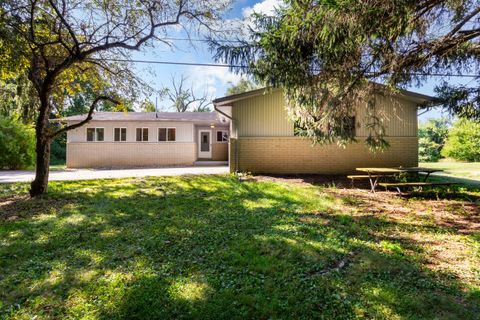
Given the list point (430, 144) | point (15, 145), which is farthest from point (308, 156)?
point (430, 144)

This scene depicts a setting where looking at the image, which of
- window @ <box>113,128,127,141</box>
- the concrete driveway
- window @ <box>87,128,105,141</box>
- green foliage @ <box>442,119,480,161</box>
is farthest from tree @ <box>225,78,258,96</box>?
the concrete driveway

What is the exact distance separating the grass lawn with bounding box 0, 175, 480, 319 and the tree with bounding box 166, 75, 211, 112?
30.1 m

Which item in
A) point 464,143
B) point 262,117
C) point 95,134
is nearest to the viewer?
point 262,117

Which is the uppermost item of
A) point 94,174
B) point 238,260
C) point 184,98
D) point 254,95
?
point 184,98

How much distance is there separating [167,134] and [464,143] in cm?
2435

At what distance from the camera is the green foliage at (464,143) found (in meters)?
22.7

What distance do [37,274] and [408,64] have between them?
7747mm

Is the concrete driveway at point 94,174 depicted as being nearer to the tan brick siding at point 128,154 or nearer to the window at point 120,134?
the tan brick siding at point 128,154

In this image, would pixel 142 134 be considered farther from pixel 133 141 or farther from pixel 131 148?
pixel 131 148

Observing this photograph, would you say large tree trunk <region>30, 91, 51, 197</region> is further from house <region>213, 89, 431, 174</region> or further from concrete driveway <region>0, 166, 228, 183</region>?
house <region>213, 89, 431, 174</region>

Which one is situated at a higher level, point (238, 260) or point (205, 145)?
point (205, 145)

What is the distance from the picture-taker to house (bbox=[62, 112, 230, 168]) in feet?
53.4

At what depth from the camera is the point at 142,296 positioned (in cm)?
271

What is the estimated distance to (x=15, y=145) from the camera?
583 inches
